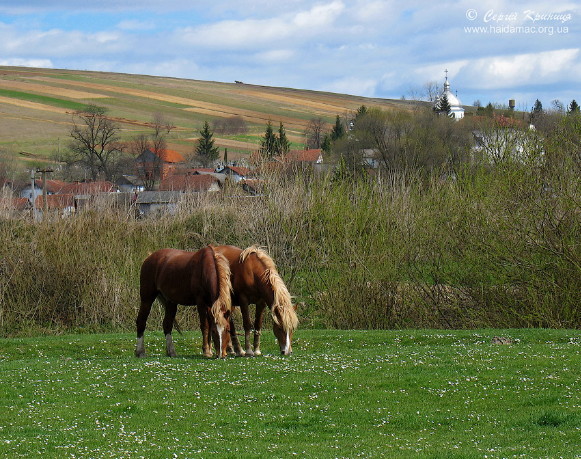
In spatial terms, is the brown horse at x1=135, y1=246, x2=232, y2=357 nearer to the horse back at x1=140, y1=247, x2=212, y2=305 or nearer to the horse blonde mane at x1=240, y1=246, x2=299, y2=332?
the horse back at x1=140, y1=247, x2=212, y2=305

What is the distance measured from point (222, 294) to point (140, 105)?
139357 mm

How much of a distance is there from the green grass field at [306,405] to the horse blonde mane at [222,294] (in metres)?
0.91

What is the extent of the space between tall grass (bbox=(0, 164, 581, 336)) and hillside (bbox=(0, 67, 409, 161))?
7553 cm

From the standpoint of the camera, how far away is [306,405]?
1327cm

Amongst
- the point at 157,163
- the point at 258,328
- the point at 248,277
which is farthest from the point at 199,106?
the point at 248,277

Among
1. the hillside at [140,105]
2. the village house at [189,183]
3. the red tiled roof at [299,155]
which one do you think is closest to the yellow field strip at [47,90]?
the hillside at [140,105]

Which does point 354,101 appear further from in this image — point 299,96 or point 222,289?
point 222,289

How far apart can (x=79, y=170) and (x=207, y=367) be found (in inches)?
3859

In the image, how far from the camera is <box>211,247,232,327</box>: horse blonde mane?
57.5 feet

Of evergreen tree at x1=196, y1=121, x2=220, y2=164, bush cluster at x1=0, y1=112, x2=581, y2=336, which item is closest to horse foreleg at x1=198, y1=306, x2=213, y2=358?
bush cluster at x1=0, y1=112, x2=581, y2=336

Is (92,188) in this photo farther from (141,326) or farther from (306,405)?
(306,405)

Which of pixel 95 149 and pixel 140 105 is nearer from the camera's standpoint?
pixel 95 149

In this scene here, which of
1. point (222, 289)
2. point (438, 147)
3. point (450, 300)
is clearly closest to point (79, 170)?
point (438, 147)

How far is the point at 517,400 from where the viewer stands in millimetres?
12969
